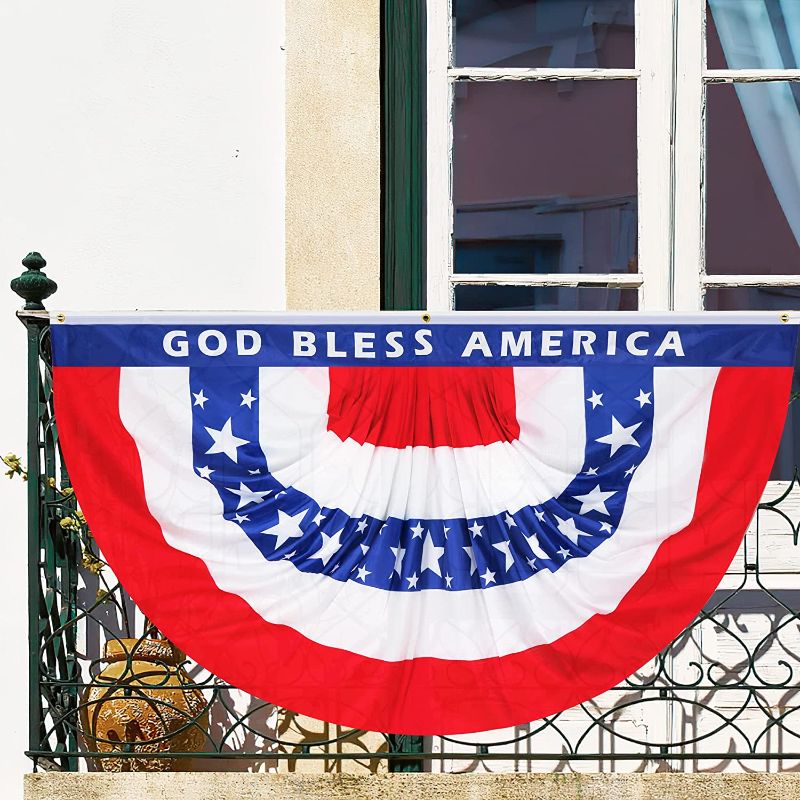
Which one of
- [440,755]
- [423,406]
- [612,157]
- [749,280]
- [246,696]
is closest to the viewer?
[440,755]

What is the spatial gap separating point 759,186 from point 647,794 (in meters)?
2.14

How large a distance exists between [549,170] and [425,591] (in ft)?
5.55

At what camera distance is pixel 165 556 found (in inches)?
150

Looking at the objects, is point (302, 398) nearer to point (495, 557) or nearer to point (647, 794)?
point (495, 557)

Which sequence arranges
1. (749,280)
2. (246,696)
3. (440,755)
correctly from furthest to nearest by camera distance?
(749,280)
(246,696)
(440,755)

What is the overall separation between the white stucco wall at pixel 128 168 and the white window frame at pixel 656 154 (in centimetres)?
55

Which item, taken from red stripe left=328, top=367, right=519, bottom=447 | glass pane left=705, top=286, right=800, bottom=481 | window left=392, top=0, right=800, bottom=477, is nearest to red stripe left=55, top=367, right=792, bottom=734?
red stripe left=328, top=367, right=519, bottom=447

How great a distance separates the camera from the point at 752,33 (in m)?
4.60

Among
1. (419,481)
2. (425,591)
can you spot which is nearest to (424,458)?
(419,481)

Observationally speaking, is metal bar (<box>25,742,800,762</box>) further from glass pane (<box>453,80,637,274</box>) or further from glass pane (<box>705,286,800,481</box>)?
glass pane (<box>453,80,637,274</box>)

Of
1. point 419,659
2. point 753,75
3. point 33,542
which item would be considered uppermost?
point 753,75

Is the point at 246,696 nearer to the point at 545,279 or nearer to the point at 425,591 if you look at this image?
the point at 425,591

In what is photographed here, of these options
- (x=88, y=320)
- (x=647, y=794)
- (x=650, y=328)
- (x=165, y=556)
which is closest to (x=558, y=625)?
(x=647, y=794)

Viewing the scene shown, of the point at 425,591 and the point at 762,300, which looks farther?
the point at 762,300
